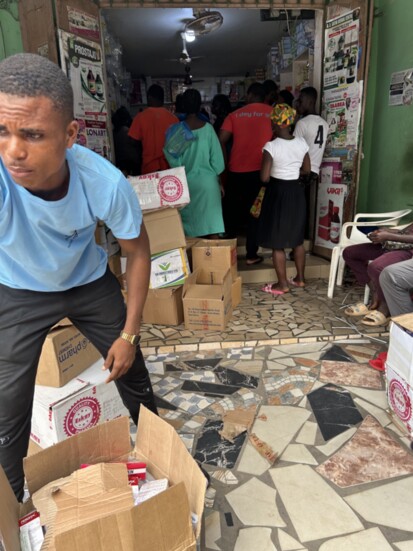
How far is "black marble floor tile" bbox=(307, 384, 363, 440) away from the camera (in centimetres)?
215

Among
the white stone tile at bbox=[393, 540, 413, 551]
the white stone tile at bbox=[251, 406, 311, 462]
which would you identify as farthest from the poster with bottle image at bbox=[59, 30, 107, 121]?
the white stone tile at bbox=[393, 540, 413, 551]

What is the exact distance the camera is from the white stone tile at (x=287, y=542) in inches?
59.8

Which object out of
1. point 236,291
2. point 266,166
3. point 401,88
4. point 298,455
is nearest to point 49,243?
point 298,455

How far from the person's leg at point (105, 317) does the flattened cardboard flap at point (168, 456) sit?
25 centimetres

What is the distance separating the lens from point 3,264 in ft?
4.66

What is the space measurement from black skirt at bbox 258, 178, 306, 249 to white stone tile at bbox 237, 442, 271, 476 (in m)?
2.25

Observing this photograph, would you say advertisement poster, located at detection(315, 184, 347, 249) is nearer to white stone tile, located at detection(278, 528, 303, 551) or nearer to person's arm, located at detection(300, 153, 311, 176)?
person's arm, located at detection(300, 153, 311, 176)

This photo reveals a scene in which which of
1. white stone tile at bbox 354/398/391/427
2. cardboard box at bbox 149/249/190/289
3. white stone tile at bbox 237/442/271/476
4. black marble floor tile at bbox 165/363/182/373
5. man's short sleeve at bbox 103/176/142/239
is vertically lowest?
black marble floor tile at bbox 165/363/182/373

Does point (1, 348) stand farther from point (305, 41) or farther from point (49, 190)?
point (305, 41)

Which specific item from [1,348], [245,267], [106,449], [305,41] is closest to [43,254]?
[1,348]

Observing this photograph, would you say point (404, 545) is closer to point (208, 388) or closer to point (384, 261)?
point (208, 388)

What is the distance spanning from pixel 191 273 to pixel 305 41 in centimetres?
344

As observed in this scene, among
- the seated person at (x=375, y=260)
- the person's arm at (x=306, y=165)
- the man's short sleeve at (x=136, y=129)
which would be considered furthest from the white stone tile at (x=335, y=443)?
the man's short sleeve at (x=136, y=129)

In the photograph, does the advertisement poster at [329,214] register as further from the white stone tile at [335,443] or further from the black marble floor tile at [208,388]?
the white stone tile at [335,443]
